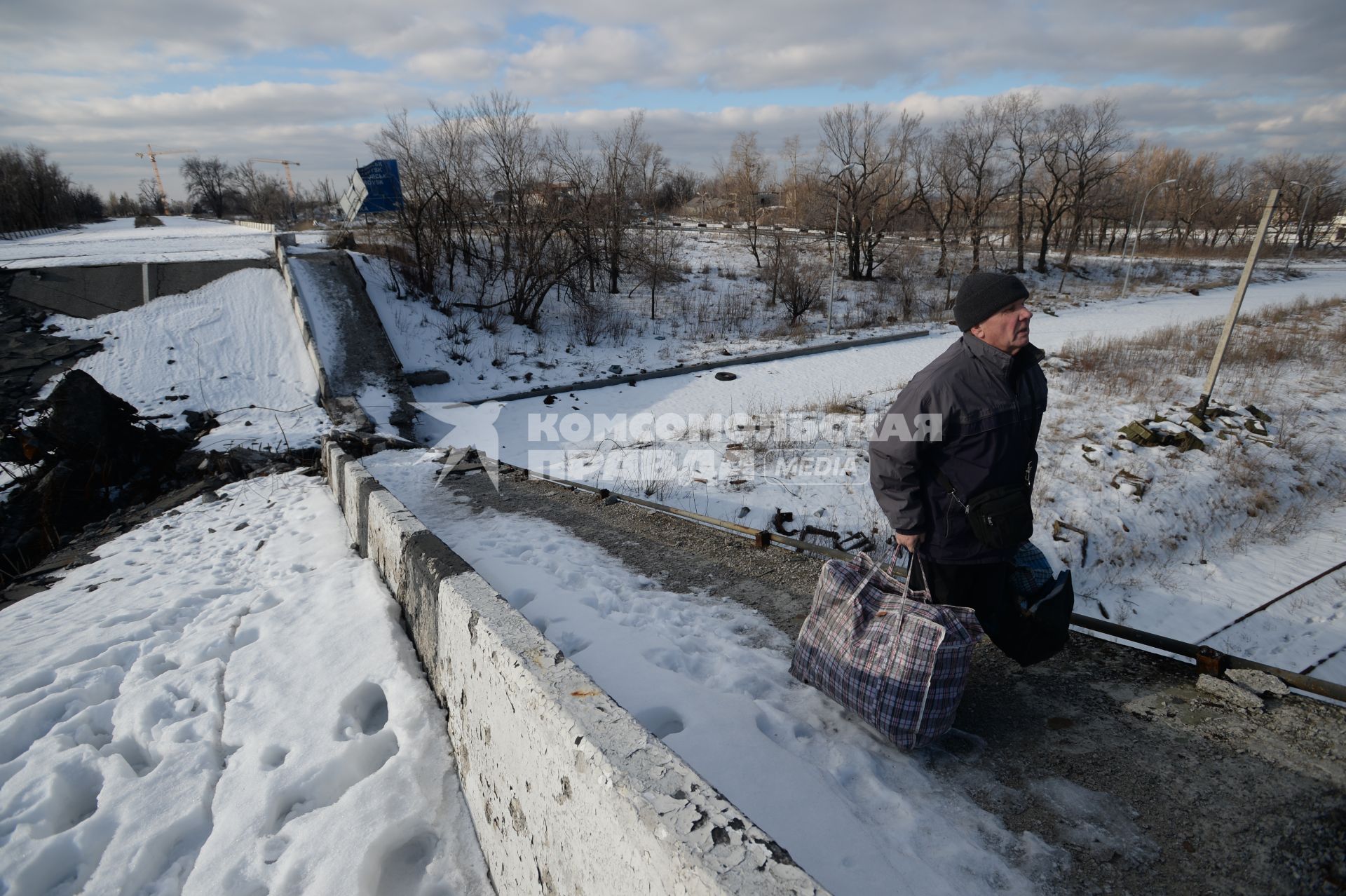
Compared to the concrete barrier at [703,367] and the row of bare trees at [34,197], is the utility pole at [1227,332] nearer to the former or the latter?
the concrete barrier at [703,367]

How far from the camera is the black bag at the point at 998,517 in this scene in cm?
248

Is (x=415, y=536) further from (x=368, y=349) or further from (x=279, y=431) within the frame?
(x=368, y=349)

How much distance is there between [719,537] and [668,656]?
1.77 metres

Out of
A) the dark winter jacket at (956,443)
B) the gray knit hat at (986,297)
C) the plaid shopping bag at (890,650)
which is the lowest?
the plaid shopping bag at (890,650)

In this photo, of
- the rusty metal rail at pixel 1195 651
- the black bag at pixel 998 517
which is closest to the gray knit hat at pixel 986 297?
the black bag at pixel 998 517

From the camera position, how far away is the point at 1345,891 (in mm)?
1816

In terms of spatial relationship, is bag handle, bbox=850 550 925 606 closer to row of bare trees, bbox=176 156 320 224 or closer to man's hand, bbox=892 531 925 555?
man's hand, bbox=892 531 925 555

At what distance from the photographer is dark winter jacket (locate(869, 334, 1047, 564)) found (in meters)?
2.45

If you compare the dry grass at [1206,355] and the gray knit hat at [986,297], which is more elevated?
the gray knit hat at [986,297]

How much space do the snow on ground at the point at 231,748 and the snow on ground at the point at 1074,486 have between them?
4.50 meters

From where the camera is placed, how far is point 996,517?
2.49 meters

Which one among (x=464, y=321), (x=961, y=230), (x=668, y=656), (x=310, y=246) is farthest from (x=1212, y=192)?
(x=668, y=656)

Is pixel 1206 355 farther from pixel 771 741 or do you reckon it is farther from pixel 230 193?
pixel 230 193

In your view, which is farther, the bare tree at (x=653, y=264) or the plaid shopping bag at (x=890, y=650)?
the bare tree at (x=653, y=264)
